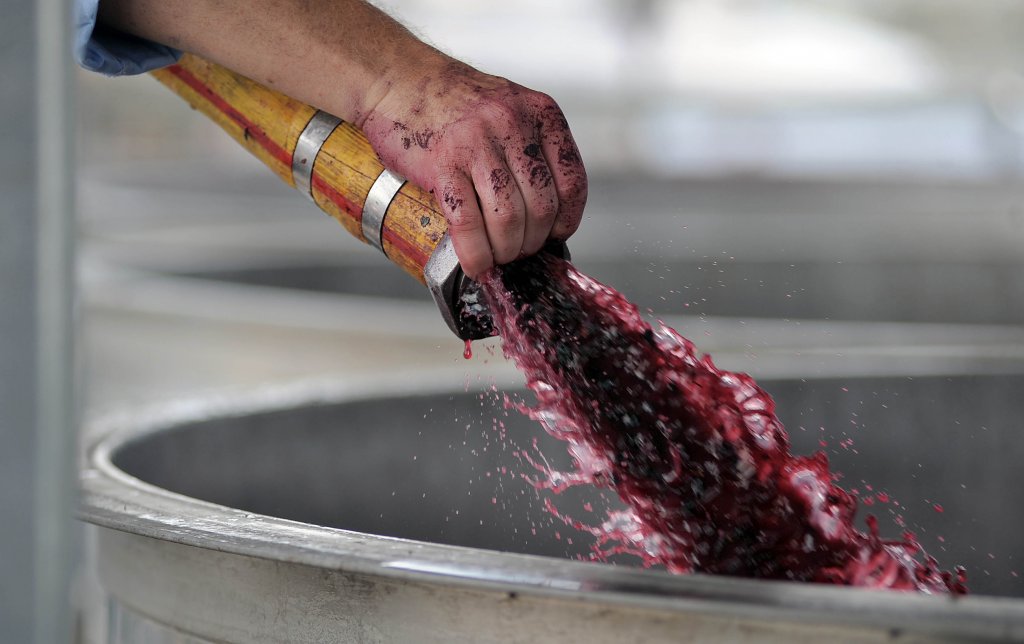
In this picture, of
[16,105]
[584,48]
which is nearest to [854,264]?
[16,105]

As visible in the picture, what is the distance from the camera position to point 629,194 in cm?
416

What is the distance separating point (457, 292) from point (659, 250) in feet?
8.27

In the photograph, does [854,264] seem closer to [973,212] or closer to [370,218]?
[973,212]

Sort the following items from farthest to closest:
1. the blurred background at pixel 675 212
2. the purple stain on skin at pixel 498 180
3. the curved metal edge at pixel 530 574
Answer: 1. the blurred background at pixel 675 212
2. the purple stain on skin at pixel 498 180
3. the curved metal edge at pixel 530 574

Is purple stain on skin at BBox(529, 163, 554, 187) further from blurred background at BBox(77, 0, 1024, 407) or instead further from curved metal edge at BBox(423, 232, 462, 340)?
blurred background at BBox(77, 0, 1024, 407)

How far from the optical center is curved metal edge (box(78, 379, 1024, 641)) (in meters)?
0.60

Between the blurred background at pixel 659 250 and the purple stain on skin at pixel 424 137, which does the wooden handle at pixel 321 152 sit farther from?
the blurred background at pixel 659 250

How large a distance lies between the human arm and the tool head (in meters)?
0.02

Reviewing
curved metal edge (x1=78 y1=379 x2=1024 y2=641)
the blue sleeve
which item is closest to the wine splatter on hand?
curved metal edge (x1=78 y1=379 x2=1024 y2=641)

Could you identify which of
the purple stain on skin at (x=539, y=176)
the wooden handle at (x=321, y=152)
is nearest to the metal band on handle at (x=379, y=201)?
the wooden handle at (x=321, y=152)

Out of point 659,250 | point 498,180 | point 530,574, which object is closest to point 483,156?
point 498,180

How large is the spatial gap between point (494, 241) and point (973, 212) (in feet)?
11.5

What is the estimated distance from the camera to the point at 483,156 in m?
0.80

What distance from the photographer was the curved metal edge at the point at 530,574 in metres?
0.60
